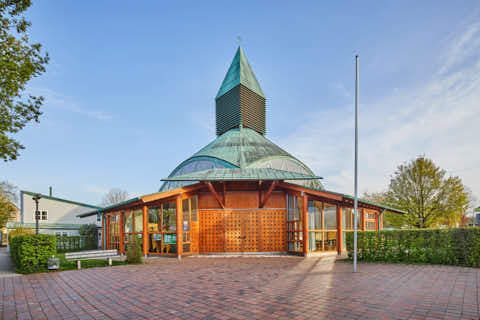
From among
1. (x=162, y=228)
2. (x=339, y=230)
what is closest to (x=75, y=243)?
(x=162, y=228)

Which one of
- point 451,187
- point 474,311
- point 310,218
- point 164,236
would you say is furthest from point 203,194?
point 451,187

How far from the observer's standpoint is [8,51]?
32.9 feet

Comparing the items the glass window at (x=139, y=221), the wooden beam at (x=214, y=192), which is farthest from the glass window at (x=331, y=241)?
the glass window at (x=139, y=221)

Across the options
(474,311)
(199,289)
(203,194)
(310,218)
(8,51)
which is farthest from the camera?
(203,194)

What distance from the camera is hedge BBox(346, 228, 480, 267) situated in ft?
36.0

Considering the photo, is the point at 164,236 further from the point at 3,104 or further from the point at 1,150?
the point at 3,104

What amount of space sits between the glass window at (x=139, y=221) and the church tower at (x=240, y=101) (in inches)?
498

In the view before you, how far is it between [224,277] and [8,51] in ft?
35.7

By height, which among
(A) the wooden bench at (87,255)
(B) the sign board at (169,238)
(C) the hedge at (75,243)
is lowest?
(C) the hedge at (75,243)

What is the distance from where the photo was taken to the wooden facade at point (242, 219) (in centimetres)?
1573

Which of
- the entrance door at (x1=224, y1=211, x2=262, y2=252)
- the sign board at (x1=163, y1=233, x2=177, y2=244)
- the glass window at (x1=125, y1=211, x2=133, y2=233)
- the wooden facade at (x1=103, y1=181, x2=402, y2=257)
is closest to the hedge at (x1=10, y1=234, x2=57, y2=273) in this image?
the wooden facade at (x1=103, y1=181, x2=402, y2=257)

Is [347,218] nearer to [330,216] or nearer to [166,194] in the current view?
[330,216]

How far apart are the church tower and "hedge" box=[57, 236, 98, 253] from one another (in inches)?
627

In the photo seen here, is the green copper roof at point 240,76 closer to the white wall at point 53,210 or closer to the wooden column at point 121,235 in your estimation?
the wooden column at point 121,235
